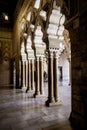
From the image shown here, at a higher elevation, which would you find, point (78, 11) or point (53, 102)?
point (78, 11)

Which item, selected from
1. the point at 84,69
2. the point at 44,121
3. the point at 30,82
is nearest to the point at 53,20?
the point at 84,69

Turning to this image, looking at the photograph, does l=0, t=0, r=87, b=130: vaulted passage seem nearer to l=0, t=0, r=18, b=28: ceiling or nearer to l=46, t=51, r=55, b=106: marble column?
l=46, t=51, r=55, b=106: marble column

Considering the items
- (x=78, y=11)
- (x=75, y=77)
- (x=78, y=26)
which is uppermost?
(x=78, y=11)

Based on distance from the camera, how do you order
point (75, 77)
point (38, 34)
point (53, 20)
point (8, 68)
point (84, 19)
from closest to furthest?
1. point (84, 19)
2. point (75, 77)
3. point (53, 20)
4. point (38, 34)
5. point (8, 68)

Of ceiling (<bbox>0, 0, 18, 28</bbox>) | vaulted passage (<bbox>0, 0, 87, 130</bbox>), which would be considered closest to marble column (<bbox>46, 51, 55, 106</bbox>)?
vaulted passage (<bbox>0, 0, 87, 130</bbox>)

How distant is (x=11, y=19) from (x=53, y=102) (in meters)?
11.0

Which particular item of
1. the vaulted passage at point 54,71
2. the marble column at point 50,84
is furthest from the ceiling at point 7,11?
the marble column at point 50,84

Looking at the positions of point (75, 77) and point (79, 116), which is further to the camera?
point (75, 77)

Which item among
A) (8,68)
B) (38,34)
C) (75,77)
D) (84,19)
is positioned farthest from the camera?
(8,68)

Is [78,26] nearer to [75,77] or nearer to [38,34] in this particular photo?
[75,77]

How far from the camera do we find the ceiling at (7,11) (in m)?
14.0

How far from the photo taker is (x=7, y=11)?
14289 millimetres

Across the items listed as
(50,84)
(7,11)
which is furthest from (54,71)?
(7,11)

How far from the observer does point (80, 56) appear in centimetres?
327
